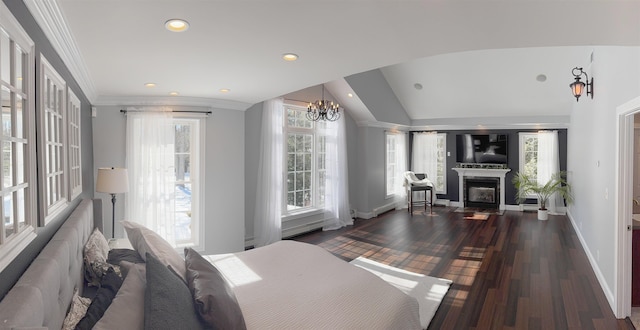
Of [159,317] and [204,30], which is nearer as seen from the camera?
[159,317]

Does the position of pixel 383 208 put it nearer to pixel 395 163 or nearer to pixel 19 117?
pixel 395 163

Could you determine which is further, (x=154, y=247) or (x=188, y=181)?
(x=188, y=181)

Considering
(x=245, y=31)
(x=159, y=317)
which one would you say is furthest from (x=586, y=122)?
(x=159, y=317)

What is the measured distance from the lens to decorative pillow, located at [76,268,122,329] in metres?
1.39

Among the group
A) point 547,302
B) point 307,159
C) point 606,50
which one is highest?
point 606,50

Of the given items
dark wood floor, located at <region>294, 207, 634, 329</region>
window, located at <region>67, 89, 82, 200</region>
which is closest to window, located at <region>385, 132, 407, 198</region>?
dark wood floor, located at <region>294, 207, 634, 329</region>

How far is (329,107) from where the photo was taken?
584 centimetres

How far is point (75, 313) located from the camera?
5.22 feet

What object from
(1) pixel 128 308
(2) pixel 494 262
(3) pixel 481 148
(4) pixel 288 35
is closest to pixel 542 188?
(3) pixel 481 148

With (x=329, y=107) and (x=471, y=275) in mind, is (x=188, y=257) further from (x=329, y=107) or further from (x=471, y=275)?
(x=329, y=107)

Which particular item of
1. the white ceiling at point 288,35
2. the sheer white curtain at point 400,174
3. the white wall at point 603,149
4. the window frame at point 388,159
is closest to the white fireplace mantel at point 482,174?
the sheer white curtain at point 400,174

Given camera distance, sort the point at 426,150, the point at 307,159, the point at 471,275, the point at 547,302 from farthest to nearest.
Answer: the point at 426,150, the point at 307,159, the point at 471,275, the point at 547,302

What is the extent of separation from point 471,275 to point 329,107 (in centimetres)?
321

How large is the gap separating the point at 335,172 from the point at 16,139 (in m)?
5.68
